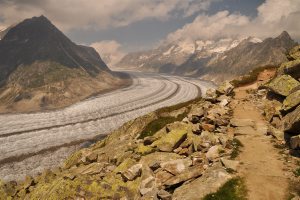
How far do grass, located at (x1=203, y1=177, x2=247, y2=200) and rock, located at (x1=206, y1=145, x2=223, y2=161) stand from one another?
3503mm

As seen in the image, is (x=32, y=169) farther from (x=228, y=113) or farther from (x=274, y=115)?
(x=274, y=115)

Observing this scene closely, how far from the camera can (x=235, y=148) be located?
2484cm

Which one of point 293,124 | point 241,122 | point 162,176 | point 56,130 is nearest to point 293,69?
point 241,122

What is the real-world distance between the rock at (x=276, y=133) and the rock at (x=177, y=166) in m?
8.52

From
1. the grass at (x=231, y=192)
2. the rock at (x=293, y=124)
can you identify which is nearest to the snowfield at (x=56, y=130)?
the grass at (x=231, y=192)

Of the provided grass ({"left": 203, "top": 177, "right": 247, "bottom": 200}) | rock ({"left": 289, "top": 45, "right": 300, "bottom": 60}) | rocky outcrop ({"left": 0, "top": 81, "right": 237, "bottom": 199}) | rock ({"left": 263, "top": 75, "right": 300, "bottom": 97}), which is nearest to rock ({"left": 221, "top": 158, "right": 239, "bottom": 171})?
rocky outcrop ({"left": 0, "top": 81, "right": 237, "bottom": 199})

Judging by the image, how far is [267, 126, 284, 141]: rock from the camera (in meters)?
26.0

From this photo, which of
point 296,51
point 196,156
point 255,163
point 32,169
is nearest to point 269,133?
point 255,163

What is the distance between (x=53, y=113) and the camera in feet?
481

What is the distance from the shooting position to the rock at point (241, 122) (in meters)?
30.3

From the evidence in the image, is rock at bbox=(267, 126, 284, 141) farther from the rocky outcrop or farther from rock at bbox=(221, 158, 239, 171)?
rock at bbox=(221, 158, 239, 171)

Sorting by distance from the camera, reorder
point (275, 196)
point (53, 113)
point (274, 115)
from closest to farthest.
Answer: point (275, 196) < point (274, 115) < point (53, 113)

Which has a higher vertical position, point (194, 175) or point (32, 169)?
point (194, 175)

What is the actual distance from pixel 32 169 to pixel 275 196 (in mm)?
68005
